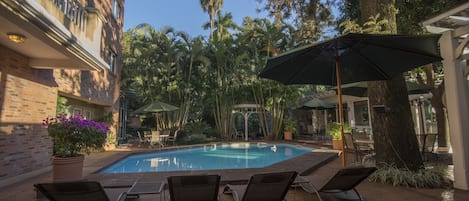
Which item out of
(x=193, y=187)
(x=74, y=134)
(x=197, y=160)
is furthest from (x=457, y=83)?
(x=197, y=160)

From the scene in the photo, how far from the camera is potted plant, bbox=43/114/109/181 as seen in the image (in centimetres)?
460

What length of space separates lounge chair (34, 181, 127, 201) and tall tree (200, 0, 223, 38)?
81.6 ft

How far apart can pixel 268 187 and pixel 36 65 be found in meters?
6.47

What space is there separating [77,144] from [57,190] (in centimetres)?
235

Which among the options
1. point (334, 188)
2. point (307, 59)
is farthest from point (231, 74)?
point (334, 188)

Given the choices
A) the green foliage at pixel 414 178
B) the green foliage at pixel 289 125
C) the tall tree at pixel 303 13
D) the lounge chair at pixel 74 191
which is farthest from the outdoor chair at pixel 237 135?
the lounge chair at pixel 74 191

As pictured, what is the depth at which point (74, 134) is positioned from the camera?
468cm

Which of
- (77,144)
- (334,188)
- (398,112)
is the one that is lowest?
(334,188)

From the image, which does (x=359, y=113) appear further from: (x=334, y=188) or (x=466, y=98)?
(x=334, y=188)

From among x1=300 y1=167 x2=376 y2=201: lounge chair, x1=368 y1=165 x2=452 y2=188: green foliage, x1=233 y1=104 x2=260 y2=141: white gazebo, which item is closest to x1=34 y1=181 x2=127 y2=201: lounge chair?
x1=300 y1=167 x2=376 y2=201: lounge chair

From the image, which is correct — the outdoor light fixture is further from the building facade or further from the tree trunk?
the tree trunk

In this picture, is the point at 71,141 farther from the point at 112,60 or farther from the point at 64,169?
the point at 112,60

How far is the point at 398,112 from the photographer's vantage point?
5359 millimetres

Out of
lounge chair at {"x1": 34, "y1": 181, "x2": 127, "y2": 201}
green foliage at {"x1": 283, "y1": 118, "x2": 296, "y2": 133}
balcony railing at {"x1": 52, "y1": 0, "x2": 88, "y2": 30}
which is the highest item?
balcony railing at {"x1": 52, "y1": 0, "x2": 88, "y2": 30}
